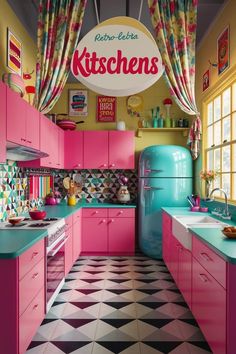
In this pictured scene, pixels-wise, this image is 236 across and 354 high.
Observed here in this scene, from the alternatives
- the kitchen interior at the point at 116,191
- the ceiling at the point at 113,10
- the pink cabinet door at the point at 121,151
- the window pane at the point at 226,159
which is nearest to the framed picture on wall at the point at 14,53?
the kitchen interior at the point at 116,191

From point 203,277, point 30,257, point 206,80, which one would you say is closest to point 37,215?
point 30,257

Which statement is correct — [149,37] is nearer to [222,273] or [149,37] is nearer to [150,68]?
[150,68]

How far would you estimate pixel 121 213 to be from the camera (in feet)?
14.9

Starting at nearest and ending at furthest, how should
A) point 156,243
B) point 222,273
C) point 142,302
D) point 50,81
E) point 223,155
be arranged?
point 222,273
point 142,302
point 50,81
point 223,155
point 156,243

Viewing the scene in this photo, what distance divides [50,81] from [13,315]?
2.33 m

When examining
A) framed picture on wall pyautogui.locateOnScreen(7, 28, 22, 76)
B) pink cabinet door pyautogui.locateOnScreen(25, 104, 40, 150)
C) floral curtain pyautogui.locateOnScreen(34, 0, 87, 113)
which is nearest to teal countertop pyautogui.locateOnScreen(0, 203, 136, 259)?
pink cabinet door pyautogui.locateOnScreen(25, 104, 40, 150)

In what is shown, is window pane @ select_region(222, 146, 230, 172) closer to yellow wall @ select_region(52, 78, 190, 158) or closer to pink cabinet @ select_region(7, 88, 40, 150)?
yellow wall @ select_region(52, 78, 190, 158)

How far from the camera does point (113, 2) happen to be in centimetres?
307

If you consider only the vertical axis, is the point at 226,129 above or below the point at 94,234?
above

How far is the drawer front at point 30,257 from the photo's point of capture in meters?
1.79

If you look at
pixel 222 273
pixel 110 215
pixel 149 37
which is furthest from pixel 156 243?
pixel 149 37

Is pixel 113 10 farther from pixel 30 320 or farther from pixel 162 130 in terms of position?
pixel 30 320

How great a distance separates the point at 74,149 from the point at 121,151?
741mm

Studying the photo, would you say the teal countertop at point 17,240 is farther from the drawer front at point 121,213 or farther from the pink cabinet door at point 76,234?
Result: the drawer front at point 121,213
